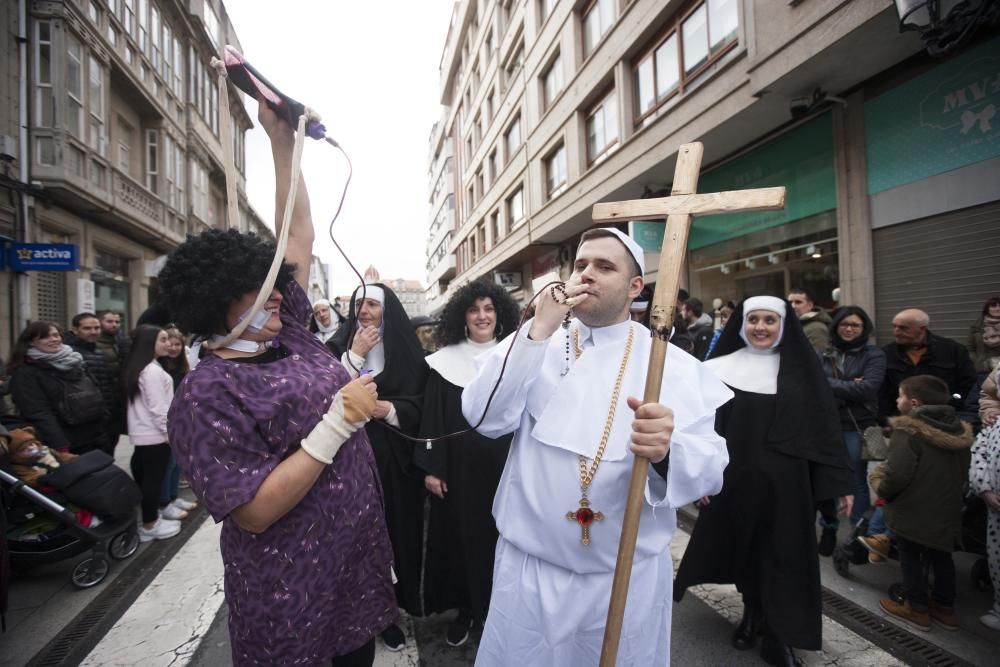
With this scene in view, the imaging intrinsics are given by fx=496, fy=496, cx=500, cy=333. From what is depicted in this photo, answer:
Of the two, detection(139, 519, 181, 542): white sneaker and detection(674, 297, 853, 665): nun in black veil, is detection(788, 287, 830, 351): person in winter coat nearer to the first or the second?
detection(674, 297, 853, 665): nun in black veil

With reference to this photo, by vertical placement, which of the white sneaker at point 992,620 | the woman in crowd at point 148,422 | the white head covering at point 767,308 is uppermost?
the white head covering at point 767,308

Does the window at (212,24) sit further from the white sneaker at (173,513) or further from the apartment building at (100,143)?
the white sneaker at (173,513)

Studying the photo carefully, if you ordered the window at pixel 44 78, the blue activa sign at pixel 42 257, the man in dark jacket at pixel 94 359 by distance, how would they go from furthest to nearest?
the window at pixel 44 78 < the blue activa sign at pixel 42 257 < the man in dark jacket at pixel 94 359

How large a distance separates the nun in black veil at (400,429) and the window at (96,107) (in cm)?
1317

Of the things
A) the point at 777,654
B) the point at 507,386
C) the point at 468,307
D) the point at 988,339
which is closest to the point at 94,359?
the point at 468,307

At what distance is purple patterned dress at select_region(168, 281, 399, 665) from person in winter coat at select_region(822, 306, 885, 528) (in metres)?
4.05

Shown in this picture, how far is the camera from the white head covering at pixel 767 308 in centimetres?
314

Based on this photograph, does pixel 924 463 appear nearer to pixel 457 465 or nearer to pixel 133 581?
pixel 457 465

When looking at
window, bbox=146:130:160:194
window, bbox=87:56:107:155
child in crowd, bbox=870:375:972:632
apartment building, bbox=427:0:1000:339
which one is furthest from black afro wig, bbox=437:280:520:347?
window, bbox=146:130:160:194

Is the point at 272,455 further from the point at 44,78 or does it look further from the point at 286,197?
the point at 44,78

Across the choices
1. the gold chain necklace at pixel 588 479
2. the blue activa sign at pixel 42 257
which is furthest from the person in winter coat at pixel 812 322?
the blue activa sign at pixel 42 257

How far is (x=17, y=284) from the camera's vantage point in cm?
988

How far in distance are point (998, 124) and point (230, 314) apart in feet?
24.5

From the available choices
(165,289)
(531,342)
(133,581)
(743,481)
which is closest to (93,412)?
(133,581)
